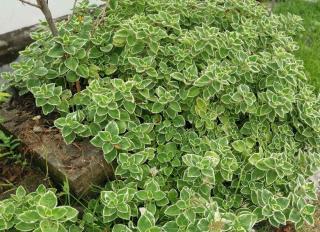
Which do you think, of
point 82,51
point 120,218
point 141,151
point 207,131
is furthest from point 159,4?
point 120,218

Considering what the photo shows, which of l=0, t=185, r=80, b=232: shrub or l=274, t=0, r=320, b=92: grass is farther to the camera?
l=274, t=0, r=320, b=92: grass

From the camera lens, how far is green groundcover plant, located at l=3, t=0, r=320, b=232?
2754 mm

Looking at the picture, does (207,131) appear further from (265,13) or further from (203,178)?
(265,13)

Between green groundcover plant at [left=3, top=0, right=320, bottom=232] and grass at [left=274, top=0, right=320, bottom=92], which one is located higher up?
green groundcover plant at [left=3, top=0, right=320, bottom=232]

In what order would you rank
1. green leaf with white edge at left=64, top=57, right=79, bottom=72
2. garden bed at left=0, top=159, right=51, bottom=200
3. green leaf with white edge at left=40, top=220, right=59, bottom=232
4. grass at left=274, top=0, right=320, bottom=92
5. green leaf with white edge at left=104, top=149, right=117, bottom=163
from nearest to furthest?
green leaf with white edge at left=40, top=220, right=59, bottom=232 < green leaf with white edge at left=104, top=149, right=117, bottom=163 < garden bed at left=0, top=159, right=51, bottom=200 < green leaf with white edge at left=64, top=57, right=79, bottom=72 < grass at left=274, top=0, right=320, bottom=92

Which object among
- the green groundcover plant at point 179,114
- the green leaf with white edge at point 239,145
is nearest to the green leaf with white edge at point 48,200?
the green groundcover plant at point 179,114

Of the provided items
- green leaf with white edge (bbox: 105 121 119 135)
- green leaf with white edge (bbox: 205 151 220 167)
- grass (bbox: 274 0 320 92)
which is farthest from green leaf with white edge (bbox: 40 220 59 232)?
grass (bbox: 274 0 320 92)

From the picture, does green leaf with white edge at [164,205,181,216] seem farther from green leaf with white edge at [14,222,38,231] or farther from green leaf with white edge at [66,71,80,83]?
green leaf with white edge at [66,71,80,83]

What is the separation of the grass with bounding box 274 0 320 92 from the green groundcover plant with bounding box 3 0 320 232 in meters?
1.06

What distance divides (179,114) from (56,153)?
90 centimetres

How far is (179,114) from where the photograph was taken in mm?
3246

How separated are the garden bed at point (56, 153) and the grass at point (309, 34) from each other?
2.51m

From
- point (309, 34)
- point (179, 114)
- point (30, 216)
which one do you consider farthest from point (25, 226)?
point (309, 34)

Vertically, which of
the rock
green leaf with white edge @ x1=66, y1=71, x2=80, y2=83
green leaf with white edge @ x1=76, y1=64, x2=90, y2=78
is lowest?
the rock
